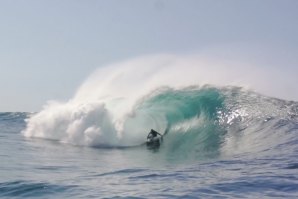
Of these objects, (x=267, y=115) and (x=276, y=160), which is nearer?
(x=276, y=160)

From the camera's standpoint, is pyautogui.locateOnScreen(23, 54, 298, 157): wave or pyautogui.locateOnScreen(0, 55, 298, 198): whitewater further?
pyautogui.locateOnScreen(23, 54, 298, 157): wave

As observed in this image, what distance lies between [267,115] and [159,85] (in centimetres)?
753

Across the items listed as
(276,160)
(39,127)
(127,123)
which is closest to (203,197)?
(276,160)

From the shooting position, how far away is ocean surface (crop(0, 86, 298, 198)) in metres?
8.16

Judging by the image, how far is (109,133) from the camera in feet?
65.5

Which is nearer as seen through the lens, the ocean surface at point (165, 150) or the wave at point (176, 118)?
the ocean surface at point (165, 150)

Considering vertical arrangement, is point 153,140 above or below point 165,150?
above

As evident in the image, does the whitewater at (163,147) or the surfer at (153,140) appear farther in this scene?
the surfer at (153,140)

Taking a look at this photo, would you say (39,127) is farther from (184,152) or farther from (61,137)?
(184,152)

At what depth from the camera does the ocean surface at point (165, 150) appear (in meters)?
8.16

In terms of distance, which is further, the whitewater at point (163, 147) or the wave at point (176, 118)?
the wave at point (176, 118)

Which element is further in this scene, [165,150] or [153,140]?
[153,140]

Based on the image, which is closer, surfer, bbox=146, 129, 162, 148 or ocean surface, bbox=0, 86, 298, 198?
ocean surface, bbox=0, 86, 298, 198

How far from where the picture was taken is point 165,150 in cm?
1617
